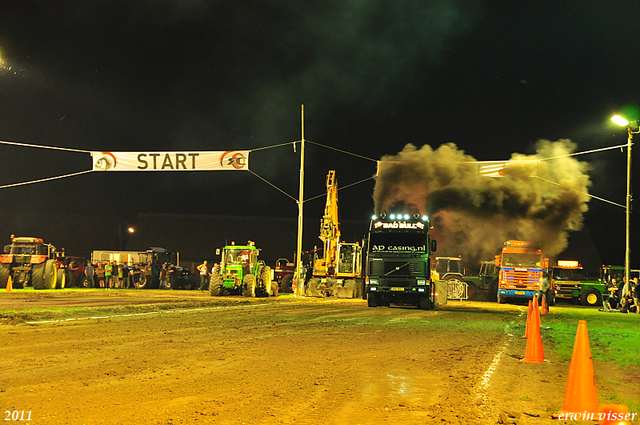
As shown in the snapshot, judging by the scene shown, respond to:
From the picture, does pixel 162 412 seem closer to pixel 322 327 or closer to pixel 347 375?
pixel 347 375

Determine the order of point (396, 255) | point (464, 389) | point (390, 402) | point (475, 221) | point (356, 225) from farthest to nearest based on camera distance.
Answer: point (356, 225) < point (475, 221) < point (396, 255) < point (464, 389) < point (390, 402)

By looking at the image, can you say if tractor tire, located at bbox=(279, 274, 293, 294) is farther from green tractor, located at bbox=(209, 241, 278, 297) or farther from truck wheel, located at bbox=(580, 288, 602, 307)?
truck wheel, located at bbox=(580, 288, 602, 307)

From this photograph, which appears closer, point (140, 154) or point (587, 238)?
point (140, 154)

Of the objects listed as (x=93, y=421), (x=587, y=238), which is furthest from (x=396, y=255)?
(x=587, y=238)

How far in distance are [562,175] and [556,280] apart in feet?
25.0

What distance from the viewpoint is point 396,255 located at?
24484 millimetres

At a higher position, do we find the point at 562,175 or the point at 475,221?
the point at 562,175

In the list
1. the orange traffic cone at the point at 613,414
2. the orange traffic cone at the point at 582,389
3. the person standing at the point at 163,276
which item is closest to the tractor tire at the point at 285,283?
the person standing at the point at 163,276

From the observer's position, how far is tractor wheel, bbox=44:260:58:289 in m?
34.4

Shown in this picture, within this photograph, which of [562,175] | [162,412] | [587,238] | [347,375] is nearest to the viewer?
[162,412]

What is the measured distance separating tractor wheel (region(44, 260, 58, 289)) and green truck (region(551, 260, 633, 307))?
3014cm

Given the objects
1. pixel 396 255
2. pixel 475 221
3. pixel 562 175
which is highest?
pixel 562 175

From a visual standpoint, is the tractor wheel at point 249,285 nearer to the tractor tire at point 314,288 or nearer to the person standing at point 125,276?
the tractor tire at point 314,288

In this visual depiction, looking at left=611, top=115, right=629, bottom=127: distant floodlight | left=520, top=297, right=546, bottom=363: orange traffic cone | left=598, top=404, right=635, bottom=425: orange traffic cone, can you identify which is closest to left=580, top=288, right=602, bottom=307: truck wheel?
left=611, top=115, right=629, bottom=127: distant floodlight
